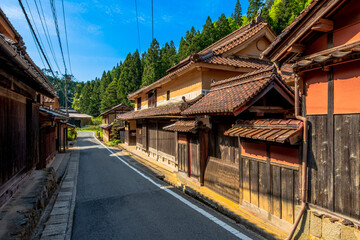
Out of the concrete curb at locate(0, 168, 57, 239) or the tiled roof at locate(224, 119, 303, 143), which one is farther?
the tiled roof at locate(224, 119, 303, 143)

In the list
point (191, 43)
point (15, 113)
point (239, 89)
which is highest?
point (191, 43)

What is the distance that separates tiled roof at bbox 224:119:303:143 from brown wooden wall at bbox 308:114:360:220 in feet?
1.33

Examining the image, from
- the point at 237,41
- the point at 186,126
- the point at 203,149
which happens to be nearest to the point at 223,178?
the point at 203,149

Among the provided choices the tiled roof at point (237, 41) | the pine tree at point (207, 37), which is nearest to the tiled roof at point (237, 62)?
the tiled roof at point (237, 41)

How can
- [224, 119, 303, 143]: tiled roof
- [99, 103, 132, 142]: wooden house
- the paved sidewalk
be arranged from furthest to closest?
1. [99, 103, 132, 142]: wooden house
2. the paved sidewalk
3. [224, 119, 303, 143]: tiled roof

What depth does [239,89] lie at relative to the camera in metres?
8.14

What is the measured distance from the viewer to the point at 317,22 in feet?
15.3

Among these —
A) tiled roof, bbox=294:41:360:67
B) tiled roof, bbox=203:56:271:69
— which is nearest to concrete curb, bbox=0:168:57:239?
tiled roof, bbox=294:41:360:67

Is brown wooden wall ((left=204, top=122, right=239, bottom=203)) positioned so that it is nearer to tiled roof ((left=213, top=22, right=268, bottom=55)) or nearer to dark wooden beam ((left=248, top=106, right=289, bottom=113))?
dark wooden beam ((left=248, top=106, right=289, bottom=113))

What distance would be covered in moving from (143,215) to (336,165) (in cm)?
572

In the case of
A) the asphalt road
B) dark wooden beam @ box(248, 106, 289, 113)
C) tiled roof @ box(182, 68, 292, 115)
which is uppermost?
tiled roof @ box(182, 68, 292, 115)

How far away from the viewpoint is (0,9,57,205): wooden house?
16.3 feet

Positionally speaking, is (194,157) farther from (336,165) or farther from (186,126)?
(336,165)

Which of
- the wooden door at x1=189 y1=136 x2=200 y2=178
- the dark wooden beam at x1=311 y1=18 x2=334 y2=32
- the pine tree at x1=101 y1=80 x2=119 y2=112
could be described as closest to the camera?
the dark wooden beam at x1=311 y1=18 x2=334 y2=32
